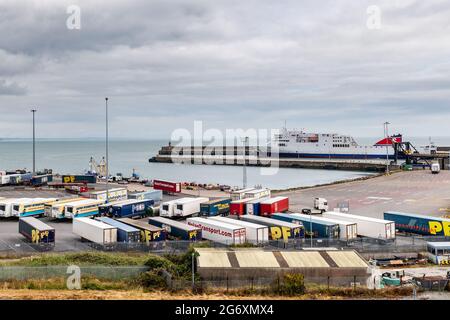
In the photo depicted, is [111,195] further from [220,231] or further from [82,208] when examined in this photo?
[220,231]

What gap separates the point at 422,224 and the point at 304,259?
14660 millimetres

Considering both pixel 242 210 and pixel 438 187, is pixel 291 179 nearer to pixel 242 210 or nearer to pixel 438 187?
pixel 438 187

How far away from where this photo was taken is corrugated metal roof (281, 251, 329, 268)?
18.9 m

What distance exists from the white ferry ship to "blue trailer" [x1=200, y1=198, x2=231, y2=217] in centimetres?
8921

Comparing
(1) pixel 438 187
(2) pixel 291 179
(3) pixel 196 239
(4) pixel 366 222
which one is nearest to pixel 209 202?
(3) pixel 196 239

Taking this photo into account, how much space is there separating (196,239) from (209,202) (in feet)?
34.0

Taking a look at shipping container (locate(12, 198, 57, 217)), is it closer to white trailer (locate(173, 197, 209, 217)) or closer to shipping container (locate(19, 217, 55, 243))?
shipping container (locate(19, 217, 55, 243))

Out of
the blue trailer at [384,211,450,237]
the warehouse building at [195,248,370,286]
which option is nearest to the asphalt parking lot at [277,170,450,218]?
the blue trailer at [384,211,450,237]

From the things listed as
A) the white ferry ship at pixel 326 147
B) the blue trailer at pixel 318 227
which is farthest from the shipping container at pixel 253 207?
the white ferry ship at pixel 326 147

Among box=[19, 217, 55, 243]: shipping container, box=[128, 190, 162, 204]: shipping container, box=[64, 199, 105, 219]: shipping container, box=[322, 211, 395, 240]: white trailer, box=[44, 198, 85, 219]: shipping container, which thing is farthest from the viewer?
box=[128, 190, 162, 204]: shipping container

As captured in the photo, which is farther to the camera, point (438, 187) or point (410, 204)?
point (438, 187)

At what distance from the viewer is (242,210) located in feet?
126

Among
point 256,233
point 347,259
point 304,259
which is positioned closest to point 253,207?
point 256,233
